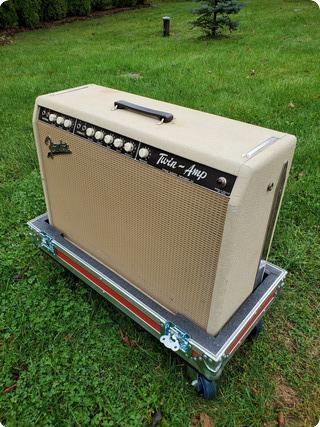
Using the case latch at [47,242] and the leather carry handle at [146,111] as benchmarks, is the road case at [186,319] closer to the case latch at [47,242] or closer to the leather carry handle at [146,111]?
the case latch at [47,242]

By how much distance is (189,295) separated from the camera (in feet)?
4.22

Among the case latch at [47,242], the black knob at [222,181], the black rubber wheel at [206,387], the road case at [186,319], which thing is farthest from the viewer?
the case latch at [47,242]

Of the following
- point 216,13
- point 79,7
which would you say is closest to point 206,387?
point 216,13

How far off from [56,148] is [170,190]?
641 mm

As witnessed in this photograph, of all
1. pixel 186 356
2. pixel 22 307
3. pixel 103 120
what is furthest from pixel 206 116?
pixel 22 307

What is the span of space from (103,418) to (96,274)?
54 centimetres

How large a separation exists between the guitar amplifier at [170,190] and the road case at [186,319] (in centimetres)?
4

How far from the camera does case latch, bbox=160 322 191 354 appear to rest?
127 cm

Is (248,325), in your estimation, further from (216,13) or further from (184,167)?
(216,13)

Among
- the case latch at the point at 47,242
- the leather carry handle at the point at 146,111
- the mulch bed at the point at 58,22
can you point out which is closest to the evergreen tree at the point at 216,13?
the mulch bed at the point at 58,22

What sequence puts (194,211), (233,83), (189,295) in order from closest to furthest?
(194,211)
(189,295)
(233,83)

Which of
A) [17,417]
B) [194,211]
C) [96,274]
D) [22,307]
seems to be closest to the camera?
[194,211]

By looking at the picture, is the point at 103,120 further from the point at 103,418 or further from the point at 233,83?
the point at 233,83

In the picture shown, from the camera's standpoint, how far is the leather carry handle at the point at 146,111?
4.23ft
